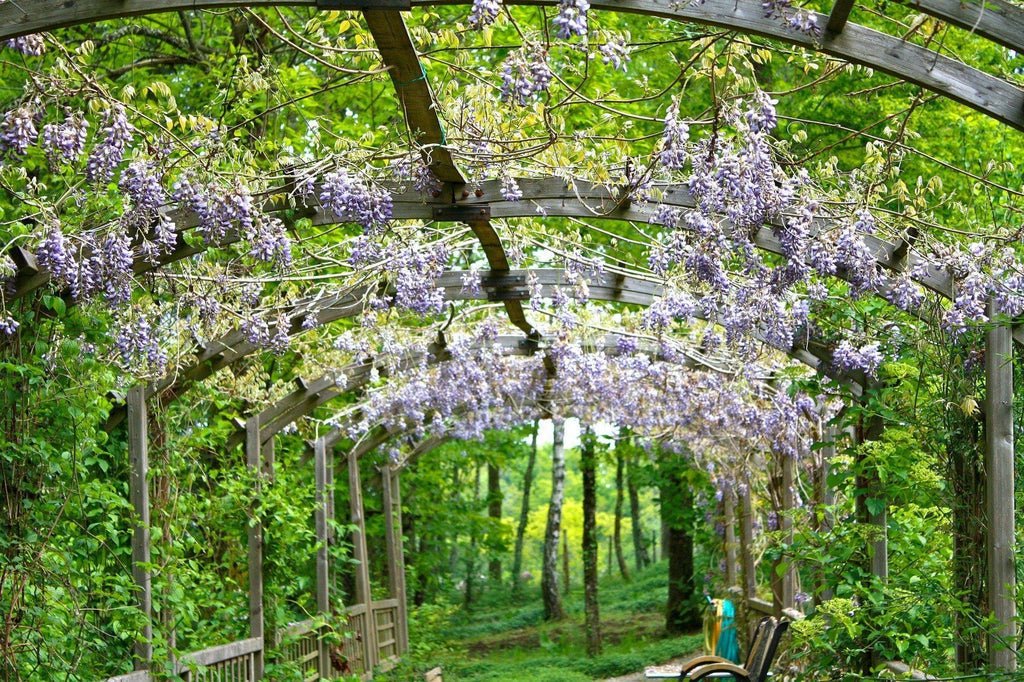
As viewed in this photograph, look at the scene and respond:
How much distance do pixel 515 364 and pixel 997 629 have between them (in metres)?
6.52

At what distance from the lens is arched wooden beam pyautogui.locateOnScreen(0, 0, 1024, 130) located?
3213 millimetres

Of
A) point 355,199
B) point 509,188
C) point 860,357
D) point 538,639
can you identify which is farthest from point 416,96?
point 538,639

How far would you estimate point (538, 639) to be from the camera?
59.3 ft

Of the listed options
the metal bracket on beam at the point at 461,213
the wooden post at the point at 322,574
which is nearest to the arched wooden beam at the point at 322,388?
the wooden post at the point at 322,574

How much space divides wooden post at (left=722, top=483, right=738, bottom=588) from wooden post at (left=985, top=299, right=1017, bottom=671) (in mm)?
6685

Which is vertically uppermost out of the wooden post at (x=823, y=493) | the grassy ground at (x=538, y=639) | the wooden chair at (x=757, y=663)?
the wooden post at (x=823, y=493)

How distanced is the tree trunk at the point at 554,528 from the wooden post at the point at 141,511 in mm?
7504

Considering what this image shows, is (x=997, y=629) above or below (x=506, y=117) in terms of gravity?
below

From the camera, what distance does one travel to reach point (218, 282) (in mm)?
6285

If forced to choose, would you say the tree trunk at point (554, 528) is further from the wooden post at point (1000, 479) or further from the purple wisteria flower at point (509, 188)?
the wooden post at point (1000, 479)

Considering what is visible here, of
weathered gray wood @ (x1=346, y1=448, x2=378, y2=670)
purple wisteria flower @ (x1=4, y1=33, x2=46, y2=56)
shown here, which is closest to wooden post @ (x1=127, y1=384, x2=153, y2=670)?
purple wisteria flower @ (x1=4, y1=33, x2=46, y2=56)

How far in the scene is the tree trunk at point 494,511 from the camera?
60.7 feet

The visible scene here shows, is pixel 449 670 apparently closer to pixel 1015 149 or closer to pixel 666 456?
pixel 666 456

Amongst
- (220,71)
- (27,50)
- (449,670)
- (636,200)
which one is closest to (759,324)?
(636,200)
